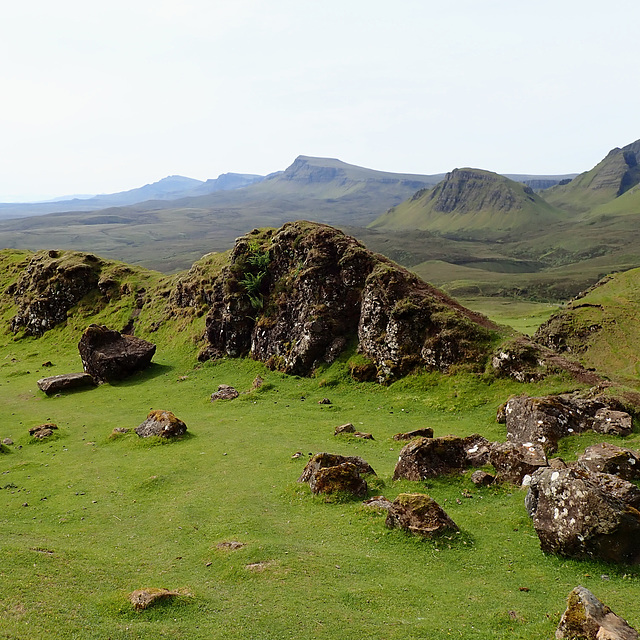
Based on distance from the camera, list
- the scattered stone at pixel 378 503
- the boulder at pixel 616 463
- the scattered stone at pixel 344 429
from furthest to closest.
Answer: the scattered stone at pixel 344 429 < the scattered stone at pixel 378 503 < the boulder at pixel 616 463

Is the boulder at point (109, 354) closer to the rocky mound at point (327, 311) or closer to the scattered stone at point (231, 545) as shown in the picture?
the rocky mound at point (327, 311)

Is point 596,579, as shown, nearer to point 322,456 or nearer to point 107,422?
point 322,456

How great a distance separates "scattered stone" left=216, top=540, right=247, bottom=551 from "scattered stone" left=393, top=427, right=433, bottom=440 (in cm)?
1404

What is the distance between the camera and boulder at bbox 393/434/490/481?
23.1m

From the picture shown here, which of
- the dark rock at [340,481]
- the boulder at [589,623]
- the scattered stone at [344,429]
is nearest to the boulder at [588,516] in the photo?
the boulder at [589,623]

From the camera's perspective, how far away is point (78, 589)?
14594 mm

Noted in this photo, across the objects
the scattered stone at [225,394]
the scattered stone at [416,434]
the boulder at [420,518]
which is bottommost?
the scattered stone at [225,394]

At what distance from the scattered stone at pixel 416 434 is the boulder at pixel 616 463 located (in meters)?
9.17

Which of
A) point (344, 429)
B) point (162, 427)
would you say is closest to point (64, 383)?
point (162, 427)

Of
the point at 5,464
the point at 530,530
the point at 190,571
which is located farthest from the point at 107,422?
the point at 530,530

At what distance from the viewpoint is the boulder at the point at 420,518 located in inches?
684

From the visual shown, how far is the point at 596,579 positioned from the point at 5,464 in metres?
33.3

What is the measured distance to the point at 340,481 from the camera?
870 inches

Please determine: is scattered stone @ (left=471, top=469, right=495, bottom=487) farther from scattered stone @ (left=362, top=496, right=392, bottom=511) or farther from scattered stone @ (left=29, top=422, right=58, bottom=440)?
scattered stone @ (left=29, top=422, right=58, bottom=440)
